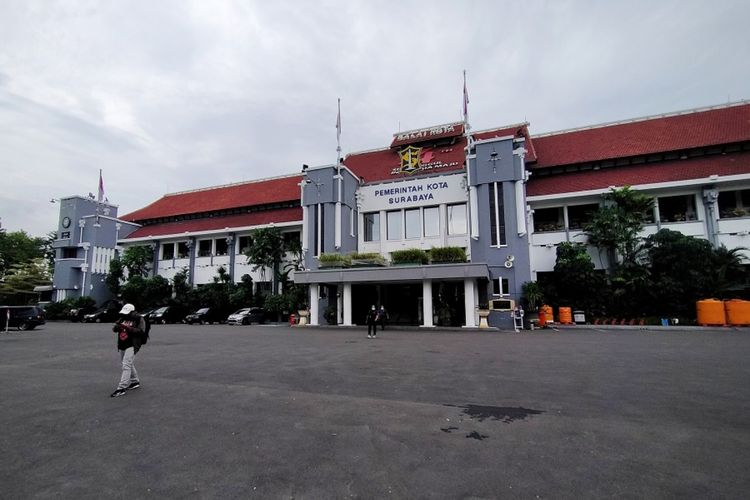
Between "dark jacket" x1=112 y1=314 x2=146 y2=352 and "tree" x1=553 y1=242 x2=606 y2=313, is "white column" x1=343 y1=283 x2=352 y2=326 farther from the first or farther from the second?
"dark jacket" x1=112 y1=314 x2=146 y2=352

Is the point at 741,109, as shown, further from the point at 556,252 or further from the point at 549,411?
the point at 549,411

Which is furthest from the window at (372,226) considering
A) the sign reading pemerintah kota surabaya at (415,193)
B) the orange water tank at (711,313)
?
the orange water tank at (711,313)

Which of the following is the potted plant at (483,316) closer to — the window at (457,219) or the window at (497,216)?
the window at (497,216)

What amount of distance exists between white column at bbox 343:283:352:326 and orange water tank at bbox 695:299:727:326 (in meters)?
19.4

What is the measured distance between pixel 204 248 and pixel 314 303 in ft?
56.9

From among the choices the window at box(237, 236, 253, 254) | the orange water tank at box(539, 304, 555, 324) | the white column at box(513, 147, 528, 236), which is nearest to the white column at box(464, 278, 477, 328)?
the orange water tank at box(539, 304, 555, 324)

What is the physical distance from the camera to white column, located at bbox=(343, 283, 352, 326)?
2564cm

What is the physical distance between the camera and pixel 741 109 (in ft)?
87.2

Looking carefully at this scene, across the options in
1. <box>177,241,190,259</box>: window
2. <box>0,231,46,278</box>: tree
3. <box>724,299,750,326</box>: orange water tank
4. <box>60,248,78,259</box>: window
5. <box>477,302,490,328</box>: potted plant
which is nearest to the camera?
<box>724,299,750,326</box>: orange water tank

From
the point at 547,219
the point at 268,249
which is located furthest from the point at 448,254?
the point at 268,249

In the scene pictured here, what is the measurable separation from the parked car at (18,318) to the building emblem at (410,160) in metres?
26.7

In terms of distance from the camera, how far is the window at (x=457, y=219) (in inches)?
1113

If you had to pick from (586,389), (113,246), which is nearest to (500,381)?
(586,389)

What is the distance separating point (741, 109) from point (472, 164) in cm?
1849
